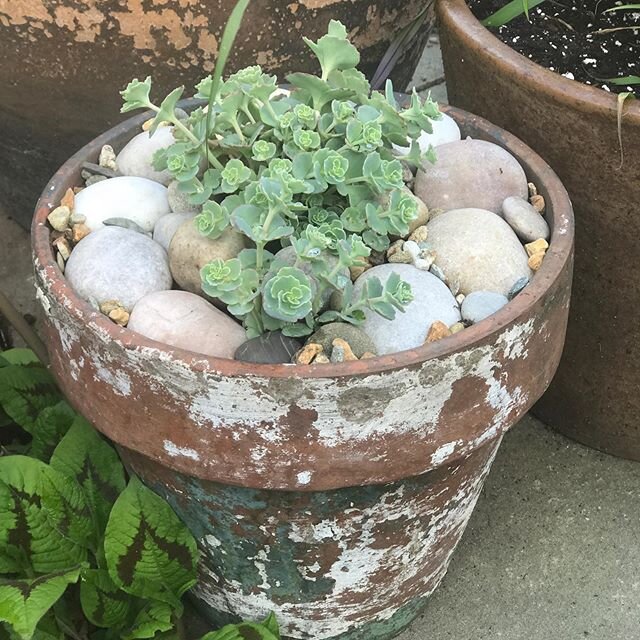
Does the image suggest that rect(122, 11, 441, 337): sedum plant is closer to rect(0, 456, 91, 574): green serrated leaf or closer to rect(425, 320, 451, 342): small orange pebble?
rect(425, 320, 451, 342): small orange pebble

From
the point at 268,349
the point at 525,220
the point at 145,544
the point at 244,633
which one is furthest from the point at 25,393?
the point at 525,220

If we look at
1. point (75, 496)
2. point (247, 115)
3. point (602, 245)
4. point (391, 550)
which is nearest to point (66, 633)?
point (75, 496)

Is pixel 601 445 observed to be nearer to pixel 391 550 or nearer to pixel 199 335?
pixel 391 550

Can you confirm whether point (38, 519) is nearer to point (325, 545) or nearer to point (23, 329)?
point (325, 545)

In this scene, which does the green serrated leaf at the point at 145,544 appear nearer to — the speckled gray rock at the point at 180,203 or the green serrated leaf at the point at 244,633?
the green serrated leaf at the point at 244,633

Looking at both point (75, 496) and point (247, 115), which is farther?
point (75, 496)

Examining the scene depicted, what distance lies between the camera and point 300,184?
109cm

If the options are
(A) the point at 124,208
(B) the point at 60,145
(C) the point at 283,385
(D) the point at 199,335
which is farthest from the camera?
(B) the point at 60,145

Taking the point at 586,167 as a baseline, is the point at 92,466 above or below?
below

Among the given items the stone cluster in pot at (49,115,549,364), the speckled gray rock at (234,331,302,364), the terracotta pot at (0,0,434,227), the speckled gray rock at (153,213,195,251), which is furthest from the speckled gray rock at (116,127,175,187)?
the speckled gray rock at (234,331,302,364)

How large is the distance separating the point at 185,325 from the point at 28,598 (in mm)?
415

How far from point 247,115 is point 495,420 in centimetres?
50

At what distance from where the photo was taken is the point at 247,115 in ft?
4.00

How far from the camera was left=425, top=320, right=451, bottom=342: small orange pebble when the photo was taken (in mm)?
1117
